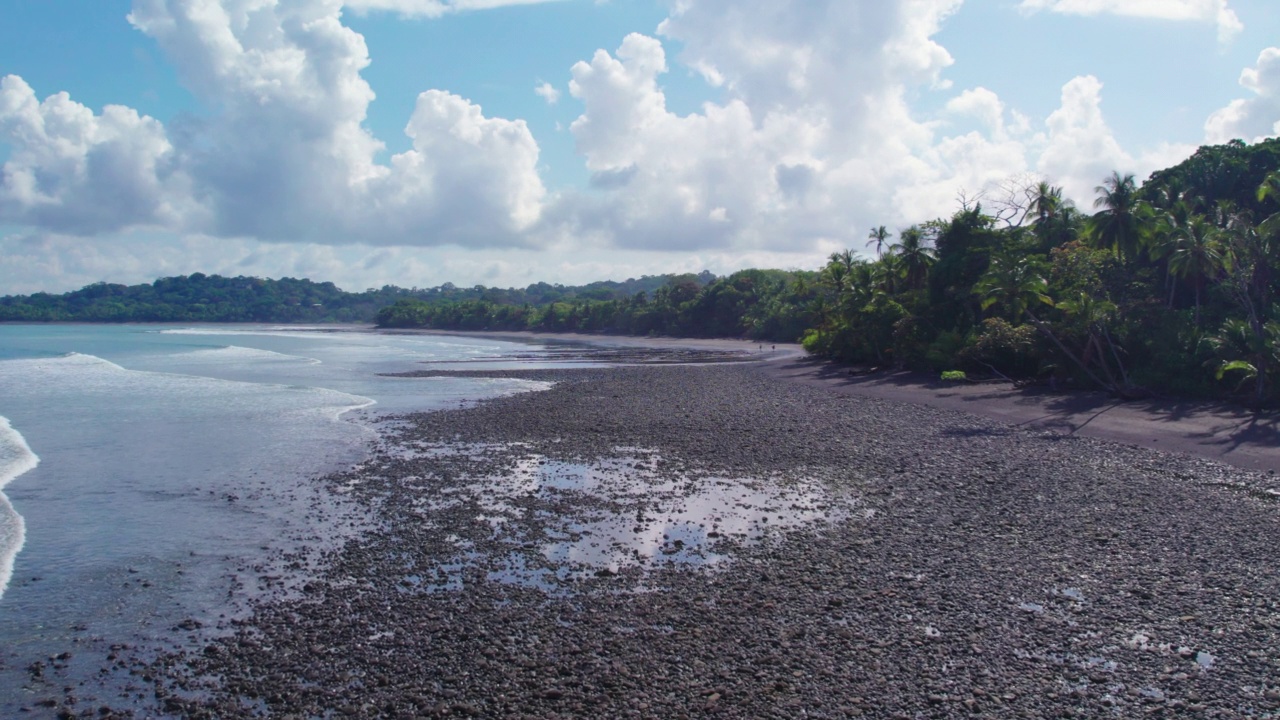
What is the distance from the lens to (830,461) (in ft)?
66.0

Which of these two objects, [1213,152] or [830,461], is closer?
[830,461]

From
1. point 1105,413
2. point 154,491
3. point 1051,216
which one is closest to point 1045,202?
point 1051,216

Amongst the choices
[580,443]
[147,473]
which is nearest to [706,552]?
[580,443]

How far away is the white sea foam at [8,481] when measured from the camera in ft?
44.2

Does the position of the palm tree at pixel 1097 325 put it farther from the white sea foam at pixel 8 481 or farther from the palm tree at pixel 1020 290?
the white sea foam at pixel 8 481

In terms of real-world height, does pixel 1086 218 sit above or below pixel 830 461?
above

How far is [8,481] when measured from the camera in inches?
771

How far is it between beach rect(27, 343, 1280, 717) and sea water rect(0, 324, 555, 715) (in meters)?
1.13

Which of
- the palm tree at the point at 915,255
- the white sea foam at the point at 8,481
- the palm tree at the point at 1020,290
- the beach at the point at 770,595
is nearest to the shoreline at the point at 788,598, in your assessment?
the beach at the point at 770,595

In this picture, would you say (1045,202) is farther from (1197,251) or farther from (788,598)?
(788,598)

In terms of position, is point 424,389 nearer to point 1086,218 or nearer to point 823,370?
point 823,370

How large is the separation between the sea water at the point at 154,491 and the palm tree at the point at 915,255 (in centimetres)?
2516

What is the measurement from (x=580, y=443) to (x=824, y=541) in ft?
36.7

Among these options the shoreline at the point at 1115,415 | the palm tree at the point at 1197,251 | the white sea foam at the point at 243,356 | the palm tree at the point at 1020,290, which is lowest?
the white sea foam at the point at 243,356
